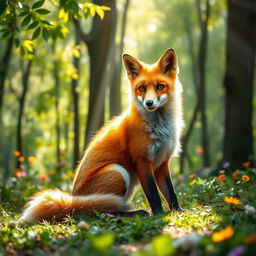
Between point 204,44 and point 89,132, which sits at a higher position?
point 204,44

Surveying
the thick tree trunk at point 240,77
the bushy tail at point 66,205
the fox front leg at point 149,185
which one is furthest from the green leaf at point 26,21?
the thick tree trunk at point 240,77

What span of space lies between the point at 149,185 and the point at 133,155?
1.61ft

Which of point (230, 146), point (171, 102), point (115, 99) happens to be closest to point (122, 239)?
point (171, 102)

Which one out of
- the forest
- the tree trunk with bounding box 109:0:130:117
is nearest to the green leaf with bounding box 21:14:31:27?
the forest

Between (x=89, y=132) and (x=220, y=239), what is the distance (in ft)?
23.9

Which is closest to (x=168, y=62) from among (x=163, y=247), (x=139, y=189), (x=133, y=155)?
(x=133, y=155)

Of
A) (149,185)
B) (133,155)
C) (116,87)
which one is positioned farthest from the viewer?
(116,87)

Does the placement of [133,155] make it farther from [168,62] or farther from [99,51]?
[99,51]

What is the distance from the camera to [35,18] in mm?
5164

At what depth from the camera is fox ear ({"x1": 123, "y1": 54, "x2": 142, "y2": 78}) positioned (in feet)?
18.8

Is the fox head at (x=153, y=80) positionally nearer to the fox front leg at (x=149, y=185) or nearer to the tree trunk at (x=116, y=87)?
the fox front leg at (x=149, y=185)

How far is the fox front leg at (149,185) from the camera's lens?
5.07 metres

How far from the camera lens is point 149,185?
5125mm

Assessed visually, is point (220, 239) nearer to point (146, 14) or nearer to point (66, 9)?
point (66, 9)
